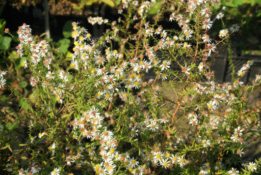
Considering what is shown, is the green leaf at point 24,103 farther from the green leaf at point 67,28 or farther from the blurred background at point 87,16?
the green leaf at point 67,28

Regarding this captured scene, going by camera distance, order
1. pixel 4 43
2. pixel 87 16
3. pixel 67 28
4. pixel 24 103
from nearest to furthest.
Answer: pixel 24 103 < pixel 4 43 < pixel 67 28 < pixel 87 16

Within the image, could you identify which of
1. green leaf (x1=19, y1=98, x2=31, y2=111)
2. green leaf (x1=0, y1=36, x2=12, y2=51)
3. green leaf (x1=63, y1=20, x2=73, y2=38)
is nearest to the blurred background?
green leaf (x1=63, y1=20, x2=73, y2=38)

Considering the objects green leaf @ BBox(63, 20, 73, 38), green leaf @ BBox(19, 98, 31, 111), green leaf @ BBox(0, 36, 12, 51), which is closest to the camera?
green leaf @ BBox(19, 98, 31, 111)

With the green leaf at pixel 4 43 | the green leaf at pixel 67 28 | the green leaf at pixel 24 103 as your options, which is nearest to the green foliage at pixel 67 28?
the green leaf at pixel 67 28

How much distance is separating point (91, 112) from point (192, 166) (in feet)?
2.81

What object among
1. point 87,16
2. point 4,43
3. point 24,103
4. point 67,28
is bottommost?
point 24,103

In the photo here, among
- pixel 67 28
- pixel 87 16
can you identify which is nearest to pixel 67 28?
pixel 67 28

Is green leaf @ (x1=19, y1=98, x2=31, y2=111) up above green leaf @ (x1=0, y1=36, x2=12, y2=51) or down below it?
below

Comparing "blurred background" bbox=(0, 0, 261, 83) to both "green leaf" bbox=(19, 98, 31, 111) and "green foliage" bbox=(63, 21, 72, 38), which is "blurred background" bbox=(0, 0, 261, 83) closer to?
"green foliage" bbox=(63, 21, 72, 38)

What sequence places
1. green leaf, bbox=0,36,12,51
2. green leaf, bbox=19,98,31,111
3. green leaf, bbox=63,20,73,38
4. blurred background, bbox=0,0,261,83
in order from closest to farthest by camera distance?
green leaf, bbox=19,98,31,111 → green leaf, bbox=0,36,12,51 → green leaf, bbox=63,20,73,38 → blurred background, bbox=0,0,261,83

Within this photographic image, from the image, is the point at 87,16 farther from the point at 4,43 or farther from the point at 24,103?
the point at 24,103

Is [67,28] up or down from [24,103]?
up

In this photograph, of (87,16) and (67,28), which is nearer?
(67,28)

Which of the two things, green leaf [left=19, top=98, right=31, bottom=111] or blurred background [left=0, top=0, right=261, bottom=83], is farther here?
blurred background [left=0, top=0, right=261, bottom=83]
